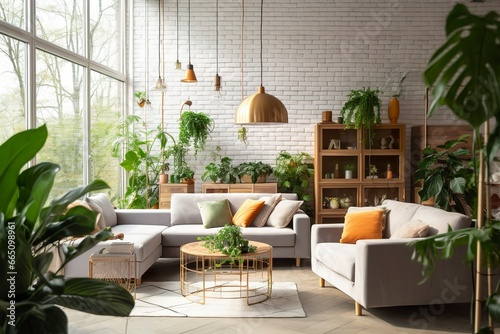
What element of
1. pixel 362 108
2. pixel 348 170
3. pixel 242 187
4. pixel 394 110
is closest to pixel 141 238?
pixel 242 187

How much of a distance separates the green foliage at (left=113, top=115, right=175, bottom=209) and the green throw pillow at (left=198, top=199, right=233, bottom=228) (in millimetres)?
1405

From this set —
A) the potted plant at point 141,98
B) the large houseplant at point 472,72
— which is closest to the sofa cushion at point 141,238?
the potted plant at point 141,98

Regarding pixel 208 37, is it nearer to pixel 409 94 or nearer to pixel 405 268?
pixel 409 94

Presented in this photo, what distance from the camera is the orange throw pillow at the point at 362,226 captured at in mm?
5270

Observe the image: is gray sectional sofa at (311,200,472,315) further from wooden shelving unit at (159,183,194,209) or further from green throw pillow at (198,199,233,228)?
wooden shelving unit at (159,183,194,209)

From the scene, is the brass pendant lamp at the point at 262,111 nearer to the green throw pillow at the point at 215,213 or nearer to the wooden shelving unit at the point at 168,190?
the green throw pillow at the point at 215,213

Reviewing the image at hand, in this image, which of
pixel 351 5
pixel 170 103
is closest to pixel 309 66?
pixel 351 5

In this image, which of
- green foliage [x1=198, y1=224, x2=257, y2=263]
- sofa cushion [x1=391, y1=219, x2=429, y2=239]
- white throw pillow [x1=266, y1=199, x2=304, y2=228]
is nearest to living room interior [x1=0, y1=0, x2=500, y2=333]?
white throw pillow [x1=266, y1=199, x2=304, y2=228]

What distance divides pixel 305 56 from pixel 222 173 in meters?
2.21

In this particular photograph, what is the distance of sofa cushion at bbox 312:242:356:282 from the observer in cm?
460

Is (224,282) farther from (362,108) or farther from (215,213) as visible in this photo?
(362,108)

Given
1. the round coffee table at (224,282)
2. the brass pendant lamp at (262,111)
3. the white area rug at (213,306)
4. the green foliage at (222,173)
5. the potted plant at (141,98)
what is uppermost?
the potted plant at (141,98)

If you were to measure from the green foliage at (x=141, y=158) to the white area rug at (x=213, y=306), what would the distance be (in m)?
2.82

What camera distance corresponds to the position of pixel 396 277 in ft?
14.1
